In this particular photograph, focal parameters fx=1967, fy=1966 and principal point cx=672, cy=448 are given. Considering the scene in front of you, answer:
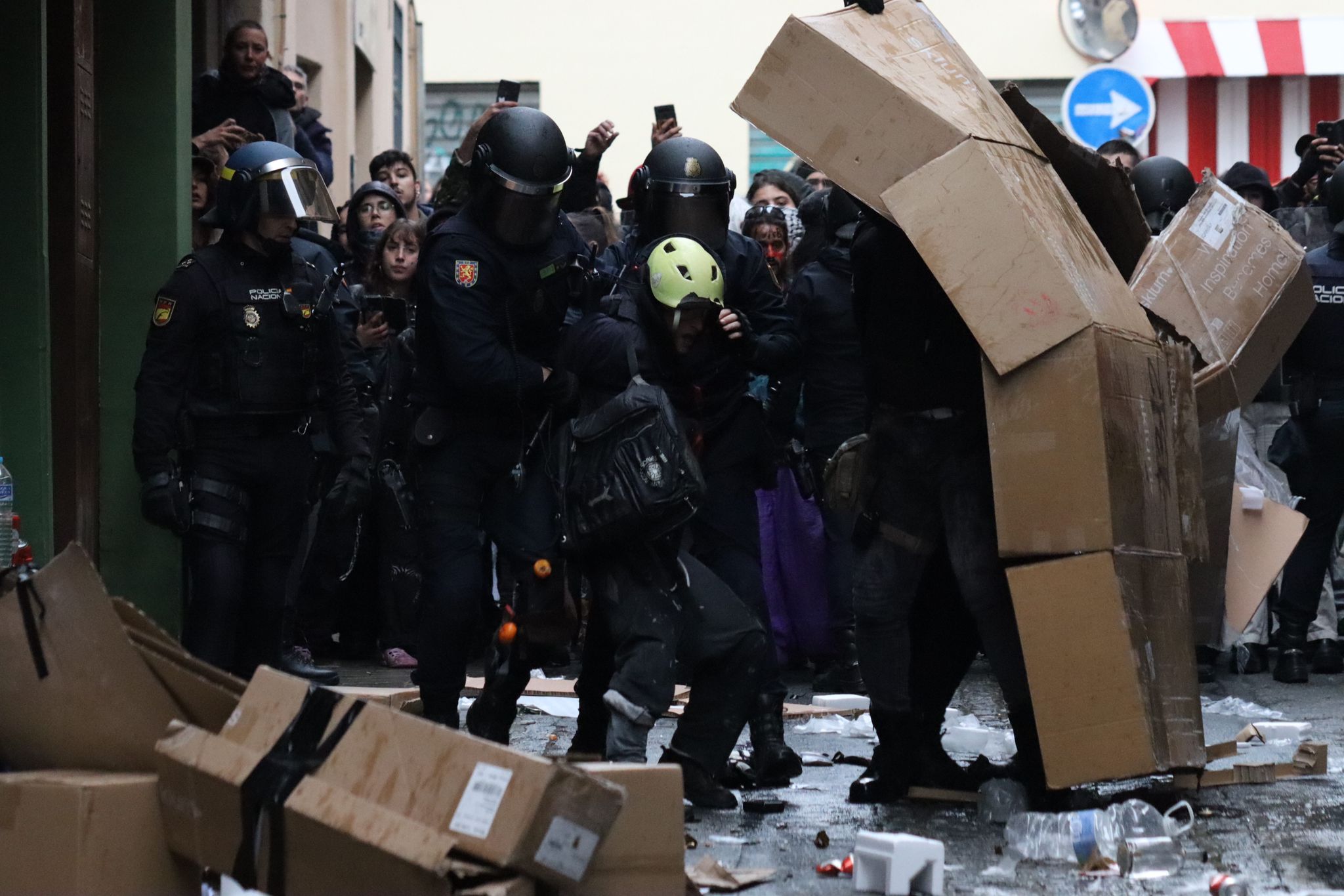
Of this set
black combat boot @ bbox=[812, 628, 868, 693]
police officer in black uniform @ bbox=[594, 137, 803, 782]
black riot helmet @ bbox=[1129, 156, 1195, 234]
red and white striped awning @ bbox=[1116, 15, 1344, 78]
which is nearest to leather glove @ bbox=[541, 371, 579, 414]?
police officer in black uniform @ bbox=[594, 137, 803, 782]

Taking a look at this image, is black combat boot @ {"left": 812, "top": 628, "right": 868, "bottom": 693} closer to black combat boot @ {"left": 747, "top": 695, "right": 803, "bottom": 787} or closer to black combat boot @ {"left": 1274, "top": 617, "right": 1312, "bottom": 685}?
black combat boot @ {"left": 1274, "top": 617, "right": 1312, "bottom": 685}

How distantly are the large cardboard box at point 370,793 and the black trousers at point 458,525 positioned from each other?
156cm

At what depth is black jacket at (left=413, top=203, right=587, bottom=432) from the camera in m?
5.30

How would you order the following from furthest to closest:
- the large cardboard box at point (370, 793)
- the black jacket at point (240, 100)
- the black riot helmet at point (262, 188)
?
the black jacket at point (240, 100) → the black riot helmet at point (262, 188) → the large cardboard box at point (370, 793)

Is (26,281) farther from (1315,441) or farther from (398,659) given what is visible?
(1315,441)

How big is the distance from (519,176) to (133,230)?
2369 mm

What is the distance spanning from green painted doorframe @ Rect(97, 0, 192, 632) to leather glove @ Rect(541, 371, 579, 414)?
2239mm

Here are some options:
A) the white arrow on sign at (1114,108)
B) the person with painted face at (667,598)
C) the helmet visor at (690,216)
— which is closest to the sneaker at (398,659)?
the person with painted face at (667,598)

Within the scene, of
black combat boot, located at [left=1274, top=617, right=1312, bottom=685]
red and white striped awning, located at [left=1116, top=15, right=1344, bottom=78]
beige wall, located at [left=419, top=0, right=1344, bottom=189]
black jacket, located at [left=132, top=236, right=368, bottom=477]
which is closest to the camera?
black jacket, located at [left=132, top=236, right=368, bottom=477]

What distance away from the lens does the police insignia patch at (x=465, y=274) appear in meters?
5.33

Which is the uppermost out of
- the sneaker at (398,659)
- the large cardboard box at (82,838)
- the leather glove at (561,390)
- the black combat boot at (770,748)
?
the leather glove at (561,390)

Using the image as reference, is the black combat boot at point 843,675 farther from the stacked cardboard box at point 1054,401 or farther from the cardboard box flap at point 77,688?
the cardboard box flap at point 77,688

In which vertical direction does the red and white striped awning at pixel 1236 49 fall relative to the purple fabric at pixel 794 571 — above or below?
above

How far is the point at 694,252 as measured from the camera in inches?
207
